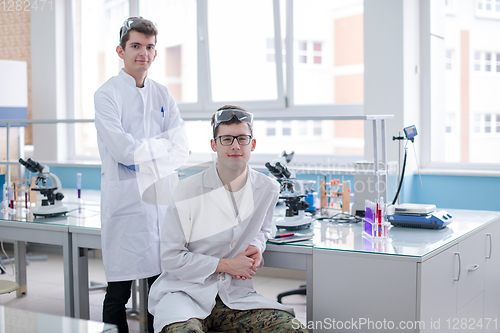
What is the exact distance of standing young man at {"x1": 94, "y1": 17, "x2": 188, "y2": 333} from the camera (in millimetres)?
2049

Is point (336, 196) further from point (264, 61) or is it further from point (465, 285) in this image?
point (264, 61)

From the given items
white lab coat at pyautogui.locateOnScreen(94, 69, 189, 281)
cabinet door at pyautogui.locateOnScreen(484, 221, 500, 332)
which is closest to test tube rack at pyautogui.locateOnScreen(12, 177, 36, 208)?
white lab coat at pyautogui.locateOnScreen(94, 69, 189, 281)

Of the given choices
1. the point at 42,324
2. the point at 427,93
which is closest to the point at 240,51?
the point at 427,93

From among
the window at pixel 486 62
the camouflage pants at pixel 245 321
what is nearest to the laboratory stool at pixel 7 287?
the camouflage pants at pixel 245 321

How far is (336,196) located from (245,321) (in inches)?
41.5

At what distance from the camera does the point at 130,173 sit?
212 cm

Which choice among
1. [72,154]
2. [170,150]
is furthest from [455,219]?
[72,154]

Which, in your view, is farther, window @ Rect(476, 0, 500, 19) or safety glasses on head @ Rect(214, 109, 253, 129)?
window @ Rect(476, 0, 500, 19)

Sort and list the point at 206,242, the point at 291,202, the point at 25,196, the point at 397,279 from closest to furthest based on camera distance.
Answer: the point at 397,279 < the point at 206,242 < the point at 291,202 < the point at 25,196

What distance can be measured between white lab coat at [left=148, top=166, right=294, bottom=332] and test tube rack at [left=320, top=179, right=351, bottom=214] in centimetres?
72

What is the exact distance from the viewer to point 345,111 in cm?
393

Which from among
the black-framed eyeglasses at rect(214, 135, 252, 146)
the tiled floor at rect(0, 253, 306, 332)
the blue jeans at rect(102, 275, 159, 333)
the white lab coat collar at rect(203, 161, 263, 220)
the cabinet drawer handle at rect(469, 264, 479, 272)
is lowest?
the tiled floor at rect(0, 253, 306, 332)

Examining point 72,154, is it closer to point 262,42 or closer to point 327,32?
point 262,42

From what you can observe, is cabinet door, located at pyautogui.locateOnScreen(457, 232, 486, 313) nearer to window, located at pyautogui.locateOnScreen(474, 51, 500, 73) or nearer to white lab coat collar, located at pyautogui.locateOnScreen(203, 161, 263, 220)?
white lab coat collar, located at pyautogui.locateOnScreen(203, 161, 263, 220)
